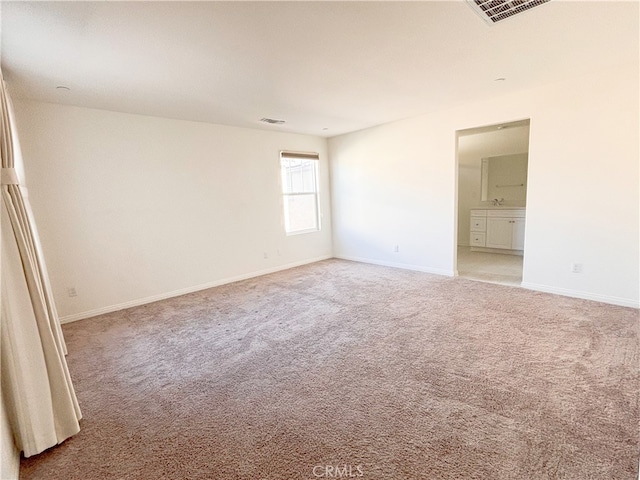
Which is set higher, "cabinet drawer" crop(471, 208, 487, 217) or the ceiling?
the ceiling

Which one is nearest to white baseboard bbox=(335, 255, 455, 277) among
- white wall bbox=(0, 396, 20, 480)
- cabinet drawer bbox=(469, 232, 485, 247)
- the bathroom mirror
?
cabinet drawer bbox=(469, 232, 485, 247)

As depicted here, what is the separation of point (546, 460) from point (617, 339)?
1781mm

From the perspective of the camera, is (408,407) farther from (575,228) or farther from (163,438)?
(575,228)

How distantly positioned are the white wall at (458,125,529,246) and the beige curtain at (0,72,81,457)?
232 inches

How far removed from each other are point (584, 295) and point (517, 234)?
2641mm

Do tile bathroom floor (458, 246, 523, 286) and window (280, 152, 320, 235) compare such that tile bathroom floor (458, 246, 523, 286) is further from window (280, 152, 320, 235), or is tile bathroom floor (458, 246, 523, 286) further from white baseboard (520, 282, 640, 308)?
window (280, 152, 320, 235)

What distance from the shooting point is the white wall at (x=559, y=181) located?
3.09m

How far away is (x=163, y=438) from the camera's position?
1.69 m

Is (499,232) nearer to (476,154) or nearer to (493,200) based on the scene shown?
(493,200)

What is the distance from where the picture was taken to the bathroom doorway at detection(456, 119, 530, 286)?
18.2ft

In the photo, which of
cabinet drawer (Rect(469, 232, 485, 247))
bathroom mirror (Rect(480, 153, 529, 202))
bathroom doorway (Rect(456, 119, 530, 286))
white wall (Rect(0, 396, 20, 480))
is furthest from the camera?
Answer: cabinet drawer (Rect(469, 232, 485, 247))

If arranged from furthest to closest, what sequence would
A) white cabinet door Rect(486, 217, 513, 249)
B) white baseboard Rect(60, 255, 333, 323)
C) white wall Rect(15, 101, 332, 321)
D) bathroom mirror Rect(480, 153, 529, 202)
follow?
bathroom mirror Rect(480, 153, 529, 202) < white cabinet door Rect(486, 217, 513, 249) < white baseboard Rect(60, 255, 333, 323) < white wall Rect(15, 101, 332, 321)

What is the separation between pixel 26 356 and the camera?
5.22 ft

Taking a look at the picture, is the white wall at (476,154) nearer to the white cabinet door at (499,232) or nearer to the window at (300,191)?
the white cabinet door at (499,232)
